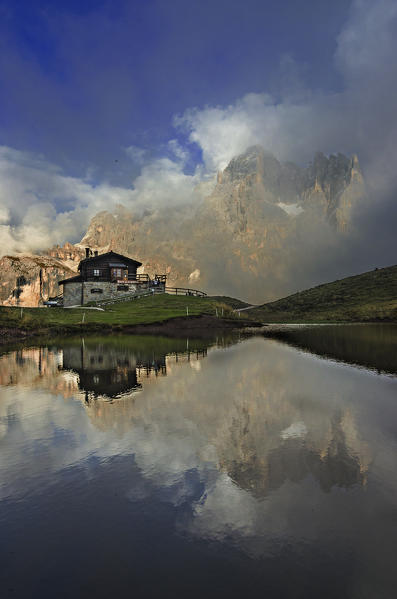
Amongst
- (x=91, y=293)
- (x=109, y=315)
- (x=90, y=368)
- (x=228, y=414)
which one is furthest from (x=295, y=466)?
(x=91, y=293)

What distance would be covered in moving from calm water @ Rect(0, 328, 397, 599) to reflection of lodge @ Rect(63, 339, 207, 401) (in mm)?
1018

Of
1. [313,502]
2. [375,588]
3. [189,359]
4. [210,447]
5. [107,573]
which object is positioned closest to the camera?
[375,588]

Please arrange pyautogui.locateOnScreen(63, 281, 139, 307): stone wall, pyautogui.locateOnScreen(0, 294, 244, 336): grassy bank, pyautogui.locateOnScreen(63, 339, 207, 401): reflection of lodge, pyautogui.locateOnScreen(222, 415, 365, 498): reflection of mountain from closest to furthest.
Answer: pyautogui.locateOnScreen(222, 415, 365, 498): reflection of mountain, pyautogui.locateOnScreen(63, 339, 207, 401): reflection of lodge, pyautogui.locateOnScreen(0, 294, 244, 336): grassy bank, pyautogui.locateOnScreen(63, 281, 139, 307): stone wall

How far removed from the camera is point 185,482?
9.15 meters

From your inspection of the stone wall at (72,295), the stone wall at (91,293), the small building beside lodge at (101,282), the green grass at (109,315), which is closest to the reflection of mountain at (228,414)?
the green grass at (109,315)

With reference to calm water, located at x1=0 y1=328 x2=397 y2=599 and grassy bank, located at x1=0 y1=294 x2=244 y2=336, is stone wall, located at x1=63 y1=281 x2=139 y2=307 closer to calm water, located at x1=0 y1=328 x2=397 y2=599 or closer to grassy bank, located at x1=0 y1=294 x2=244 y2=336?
grassy bank, located at x1=0 y1=294 x2=244 y2=336

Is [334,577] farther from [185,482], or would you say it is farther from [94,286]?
[94,286]

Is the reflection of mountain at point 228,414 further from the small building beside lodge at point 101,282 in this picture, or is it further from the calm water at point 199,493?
the small building beside lodge at point 101,282

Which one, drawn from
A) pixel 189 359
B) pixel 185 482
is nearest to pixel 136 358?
pixel 189 359

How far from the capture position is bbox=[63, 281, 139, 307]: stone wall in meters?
113

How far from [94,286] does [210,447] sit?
108495 millimetres

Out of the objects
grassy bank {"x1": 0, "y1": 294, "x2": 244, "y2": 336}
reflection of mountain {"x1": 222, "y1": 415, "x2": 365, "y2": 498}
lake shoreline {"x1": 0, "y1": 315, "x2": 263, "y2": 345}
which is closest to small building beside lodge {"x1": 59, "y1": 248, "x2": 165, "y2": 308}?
grassy bank {"x1": 0, "y1": 294, "x2": 244, "y2": 336}

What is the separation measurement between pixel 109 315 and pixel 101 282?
130 ft

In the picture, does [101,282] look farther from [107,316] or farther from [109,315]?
[107,316]
